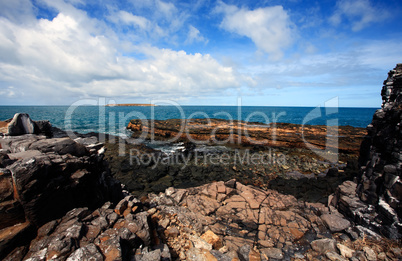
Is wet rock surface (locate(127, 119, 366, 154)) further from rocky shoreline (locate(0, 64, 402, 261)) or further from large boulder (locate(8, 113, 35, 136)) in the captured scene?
large boulder (locate(8, 113, 35, 136))

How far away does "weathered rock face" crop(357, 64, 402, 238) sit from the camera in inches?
311

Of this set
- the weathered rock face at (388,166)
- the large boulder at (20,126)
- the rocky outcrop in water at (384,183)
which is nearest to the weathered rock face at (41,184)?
the large boulder at (20,126)

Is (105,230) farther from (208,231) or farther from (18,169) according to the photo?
(208,231)

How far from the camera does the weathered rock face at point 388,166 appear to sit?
789cm

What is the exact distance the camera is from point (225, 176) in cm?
1673

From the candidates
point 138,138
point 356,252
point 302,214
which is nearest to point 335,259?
point 356,252

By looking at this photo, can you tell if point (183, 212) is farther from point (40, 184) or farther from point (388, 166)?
point (388, 166)

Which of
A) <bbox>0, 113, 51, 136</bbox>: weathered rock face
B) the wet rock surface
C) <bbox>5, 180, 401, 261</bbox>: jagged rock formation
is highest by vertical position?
<bbox>0, 113, 51, 136</bbox>: weathered rock face

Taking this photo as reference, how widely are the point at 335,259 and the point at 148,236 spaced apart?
7.38 m

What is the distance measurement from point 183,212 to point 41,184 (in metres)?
6.57

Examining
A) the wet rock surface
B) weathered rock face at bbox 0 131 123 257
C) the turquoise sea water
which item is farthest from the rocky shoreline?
the turquoise sea water

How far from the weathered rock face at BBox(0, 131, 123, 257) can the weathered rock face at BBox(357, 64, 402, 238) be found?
12.9 meters

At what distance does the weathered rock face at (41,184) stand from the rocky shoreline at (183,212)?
3 centimetres

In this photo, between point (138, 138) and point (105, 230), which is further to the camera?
point (138, 138)
